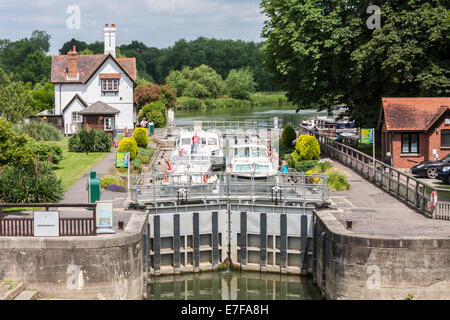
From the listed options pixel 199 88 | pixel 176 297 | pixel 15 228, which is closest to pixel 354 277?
pixel 176 297

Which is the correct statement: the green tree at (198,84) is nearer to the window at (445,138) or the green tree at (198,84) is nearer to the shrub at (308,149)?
the shrub at (308,149)

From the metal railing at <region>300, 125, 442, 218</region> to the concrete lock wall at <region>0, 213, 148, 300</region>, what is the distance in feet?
44.4

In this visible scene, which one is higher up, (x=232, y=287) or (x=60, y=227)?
(x=60, y=227)

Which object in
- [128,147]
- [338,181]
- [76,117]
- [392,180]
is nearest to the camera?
[392,180]

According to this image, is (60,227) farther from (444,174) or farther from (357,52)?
(357,52)

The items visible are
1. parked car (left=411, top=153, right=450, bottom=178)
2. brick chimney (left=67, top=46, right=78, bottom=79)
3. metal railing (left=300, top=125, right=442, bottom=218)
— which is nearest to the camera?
metal railing (left=300, top=125, right=442, bottom=218)

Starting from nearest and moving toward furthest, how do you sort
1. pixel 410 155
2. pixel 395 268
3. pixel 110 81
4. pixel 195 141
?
1. pixel 395 268
2. pixel 410 155
3. pixel 195 141
4. pixel 110 81

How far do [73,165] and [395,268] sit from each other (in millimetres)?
26619

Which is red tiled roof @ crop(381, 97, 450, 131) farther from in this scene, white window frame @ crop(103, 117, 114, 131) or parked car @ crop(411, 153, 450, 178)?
white window frame @ crop(103, 117, 114, 131)

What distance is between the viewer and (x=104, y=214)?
27516 millimetres

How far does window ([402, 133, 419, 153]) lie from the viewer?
44.6m

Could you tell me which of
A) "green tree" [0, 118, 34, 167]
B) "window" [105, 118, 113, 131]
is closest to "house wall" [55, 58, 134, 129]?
"window" [105, 118, 113, 131]

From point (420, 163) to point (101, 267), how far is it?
2285 cm

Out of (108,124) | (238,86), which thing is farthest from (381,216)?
(238,86)
